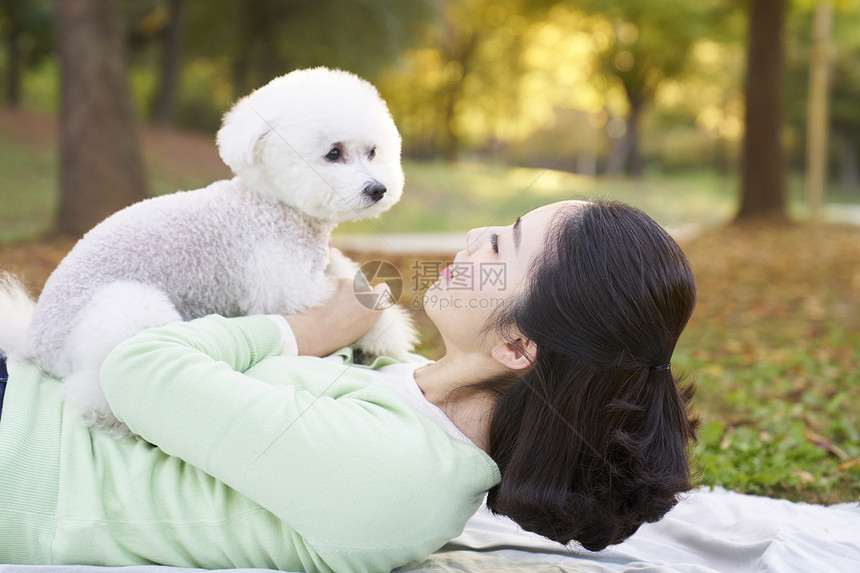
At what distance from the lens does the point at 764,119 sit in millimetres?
10734

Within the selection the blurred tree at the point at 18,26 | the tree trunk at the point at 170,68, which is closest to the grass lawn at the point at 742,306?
the tree trunk at the point at 170,68

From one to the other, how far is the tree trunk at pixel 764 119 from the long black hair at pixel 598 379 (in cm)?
1009

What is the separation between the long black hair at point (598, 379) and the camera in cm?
164

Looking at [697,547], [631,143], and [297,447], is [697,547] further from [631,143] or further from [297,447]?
[631,143]

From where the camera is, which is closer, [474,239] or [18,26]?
[474,239]

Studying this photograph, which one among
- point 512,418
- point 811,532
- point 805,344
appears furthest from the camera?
point 805,344

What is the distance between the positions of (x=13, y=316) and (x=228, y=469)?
0.86 metres

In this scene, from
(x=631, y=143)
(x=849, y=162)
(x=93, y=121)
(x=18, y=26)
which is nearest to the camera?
(x=93, y=121)

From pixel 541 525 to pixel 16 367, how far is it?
1342mm

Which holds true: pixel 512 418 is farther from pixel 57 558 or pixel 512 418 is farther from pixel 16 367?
pixel 16 367

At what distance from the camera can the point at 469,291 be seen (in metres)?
1.74

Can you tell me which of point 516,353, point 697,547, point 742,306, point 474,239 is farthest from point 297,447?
point 742,306

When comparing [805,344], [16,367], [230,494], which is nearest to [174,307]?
[16,367]

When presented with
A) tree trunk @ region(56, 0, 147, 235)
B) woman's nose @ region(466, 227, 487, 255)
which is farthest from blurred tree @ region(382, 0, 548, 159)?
woman's nose @ region(466, 227, 487, 255)
